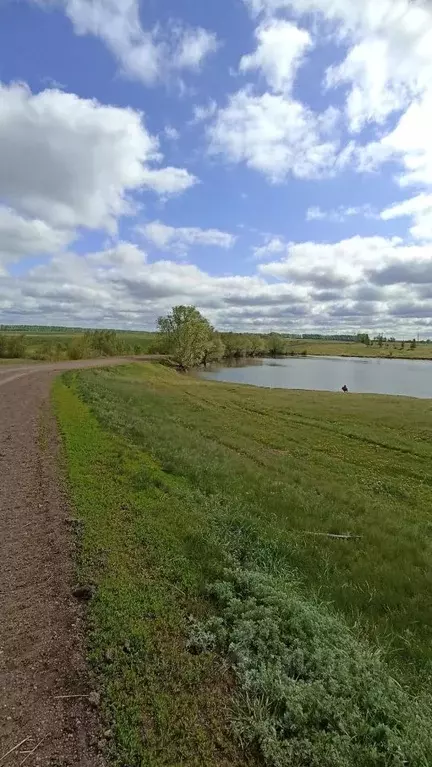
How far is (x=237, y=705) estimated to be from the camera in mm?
3412

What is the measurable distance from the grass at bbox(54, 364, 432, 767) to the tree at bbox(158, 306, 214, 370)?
6495cm

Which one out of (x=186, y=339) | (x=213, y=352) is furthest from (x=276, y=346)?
(x=186, y=339)

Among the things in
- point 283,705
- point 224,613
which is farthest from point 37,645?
point 283,705

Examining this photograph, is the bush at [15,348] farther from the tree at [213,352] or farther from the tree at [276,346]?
the tree at [276,346]

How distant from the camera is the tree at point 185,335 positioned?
7700 centimetres

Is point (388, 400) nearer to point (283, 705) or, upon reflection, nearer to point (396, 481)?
point (396, 481)

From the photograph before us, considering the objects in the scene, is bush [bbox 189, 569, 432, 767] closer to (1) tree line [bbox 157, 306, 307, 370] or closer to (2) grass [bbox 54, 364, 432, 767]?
(2) grass [bbox 54, 364, 432, 767]

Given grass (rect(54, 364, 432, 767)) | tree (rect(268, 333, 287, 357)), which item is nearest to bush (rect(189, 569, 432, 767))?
grass (rect(54, 364, 432, 767))

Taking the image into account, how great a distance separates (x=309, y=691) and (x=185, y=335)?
74211 mm

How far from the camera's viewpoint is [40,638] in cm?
406

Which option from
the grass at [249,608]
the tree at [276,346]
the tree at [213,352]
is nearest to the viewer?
the grass at [249,608]

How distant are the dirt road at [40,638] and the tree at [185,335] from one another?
69063mm

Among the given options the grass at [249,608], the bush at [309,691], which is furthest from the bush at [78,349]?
Answer: the bush at [309,691]

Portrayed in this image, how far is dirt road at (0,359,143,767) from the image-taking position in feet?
9.96
